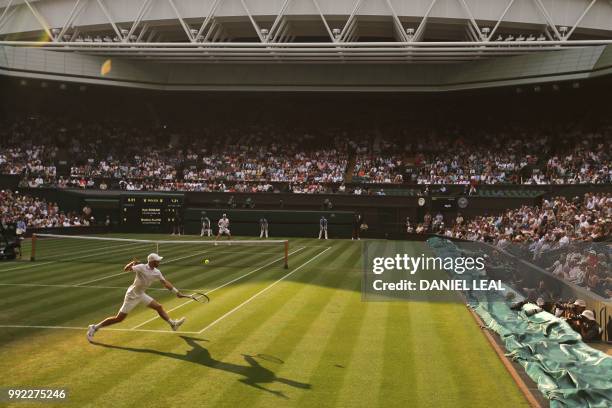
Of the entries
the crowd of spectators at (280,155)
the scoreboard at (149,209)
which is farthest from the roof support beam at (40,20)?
the scoreboard at (149,209)

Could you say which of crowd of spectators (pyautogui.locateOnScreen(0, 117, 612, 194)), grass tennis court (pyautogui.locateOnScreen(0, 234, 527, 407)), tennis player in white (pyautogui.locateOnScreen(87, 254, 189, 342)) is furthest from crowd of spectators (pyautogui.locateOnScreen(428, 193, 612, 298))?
→ tennis player in white (pyautogui.locateOnScreen(87, 254, 189, 342))

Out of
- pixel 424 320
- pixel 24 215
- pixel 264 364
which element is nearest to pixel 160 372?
pixel 264 364

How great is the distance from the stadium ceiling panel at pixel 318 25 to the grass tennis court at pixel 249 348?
90.0 ft

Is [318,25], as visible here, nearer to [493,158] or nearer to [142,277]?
[493,158]

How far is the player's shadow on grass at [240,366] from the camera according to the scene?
9680 mm

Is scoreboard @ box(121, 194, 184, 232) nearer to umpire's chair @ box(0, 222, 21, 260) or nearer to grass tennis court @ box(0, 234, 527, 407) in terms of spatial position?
umpire's chair @ box(0, 222, 21, 260)

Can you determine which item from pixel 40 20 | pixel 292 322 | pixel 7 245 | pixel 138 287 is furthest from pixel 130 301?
pixel 40 20

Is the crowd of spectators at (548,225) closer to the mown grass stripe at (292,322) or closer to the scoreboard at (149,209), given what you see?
the mown grass stripe at (292,322)

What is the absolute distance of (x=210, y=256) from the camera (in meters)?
29.4

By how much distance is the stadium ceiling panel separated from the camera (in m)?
43.0

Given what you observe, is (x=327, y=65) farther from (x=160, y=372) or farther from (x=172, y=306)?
(x=160, y=372)

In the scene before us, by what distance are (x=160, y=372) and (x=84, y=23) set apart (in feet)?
149

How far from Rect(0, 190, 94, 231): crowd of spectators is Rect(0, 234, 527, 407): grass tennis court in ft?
69.9

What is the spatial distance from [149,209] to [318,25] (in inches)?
793
